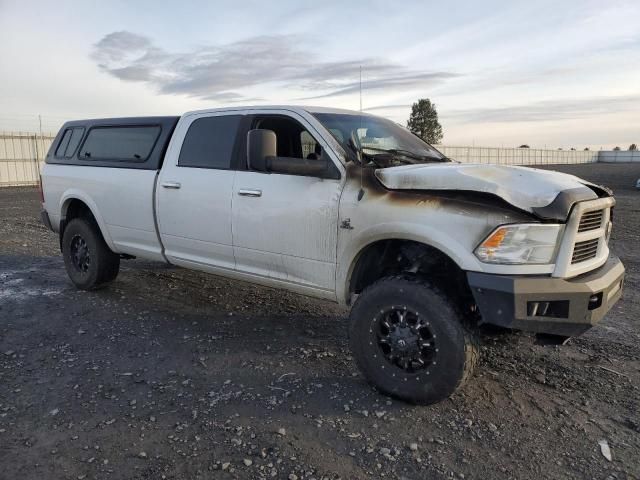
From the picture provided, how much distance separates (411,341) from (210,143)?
2.57 meters

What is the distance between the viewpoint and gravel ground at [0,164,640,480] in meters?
2.81

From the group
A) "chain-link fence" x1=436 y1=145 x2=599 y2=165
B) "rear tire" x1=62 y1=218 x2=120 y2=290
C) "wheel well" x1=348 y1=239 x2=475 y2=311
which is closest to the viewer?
"wheel well" x1=348 y1=239 x2=475 y2=311

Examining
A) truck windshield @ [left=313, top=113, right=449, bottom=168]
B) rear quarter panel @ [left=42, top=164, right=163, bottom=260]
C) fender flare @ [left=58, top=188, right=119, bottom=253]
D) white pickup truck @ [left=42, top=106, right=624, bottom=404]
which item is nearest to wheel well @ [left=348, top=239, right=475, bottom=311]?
white pickup truck @ [left=42, top=106, right=624, bottom=404]

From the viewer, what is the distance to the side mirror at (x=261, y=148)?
12.5ft

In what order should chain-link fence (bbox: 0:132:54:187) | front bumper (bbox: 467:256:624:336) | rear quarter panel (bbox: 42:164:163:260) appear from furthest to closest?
chain-link fence (bbox: 0:132:54:187) → rear quarter panel (bbox: 42:164:163:260) → front bumper (bbox: 467:256:624:336)

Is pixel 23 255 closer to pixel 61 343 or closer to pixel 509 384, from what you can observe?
pixel 61 343

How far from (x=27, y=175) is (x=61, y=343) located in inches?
912

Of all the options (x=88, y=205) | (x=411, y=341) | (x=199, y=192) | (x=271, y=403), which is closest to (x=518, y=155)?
(x=88, y=205)

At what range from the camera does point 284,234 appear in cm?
402

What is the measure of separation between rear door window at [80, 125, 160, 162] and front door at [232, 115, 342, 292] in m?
1.42

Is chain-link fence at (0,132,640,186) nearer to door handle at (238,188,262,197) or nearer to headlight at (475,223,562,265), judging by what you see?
door handle at (238,188,262,197)

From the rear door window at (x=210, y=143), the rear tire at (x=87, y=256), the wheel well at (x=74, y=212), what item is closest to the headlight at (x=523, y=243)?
the rear door window at (x=210, y=143)

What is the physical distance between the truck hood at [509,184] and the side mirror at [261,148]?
84cm

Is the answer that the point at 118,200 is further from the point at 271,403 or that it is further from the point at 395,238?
the point at 395,238
